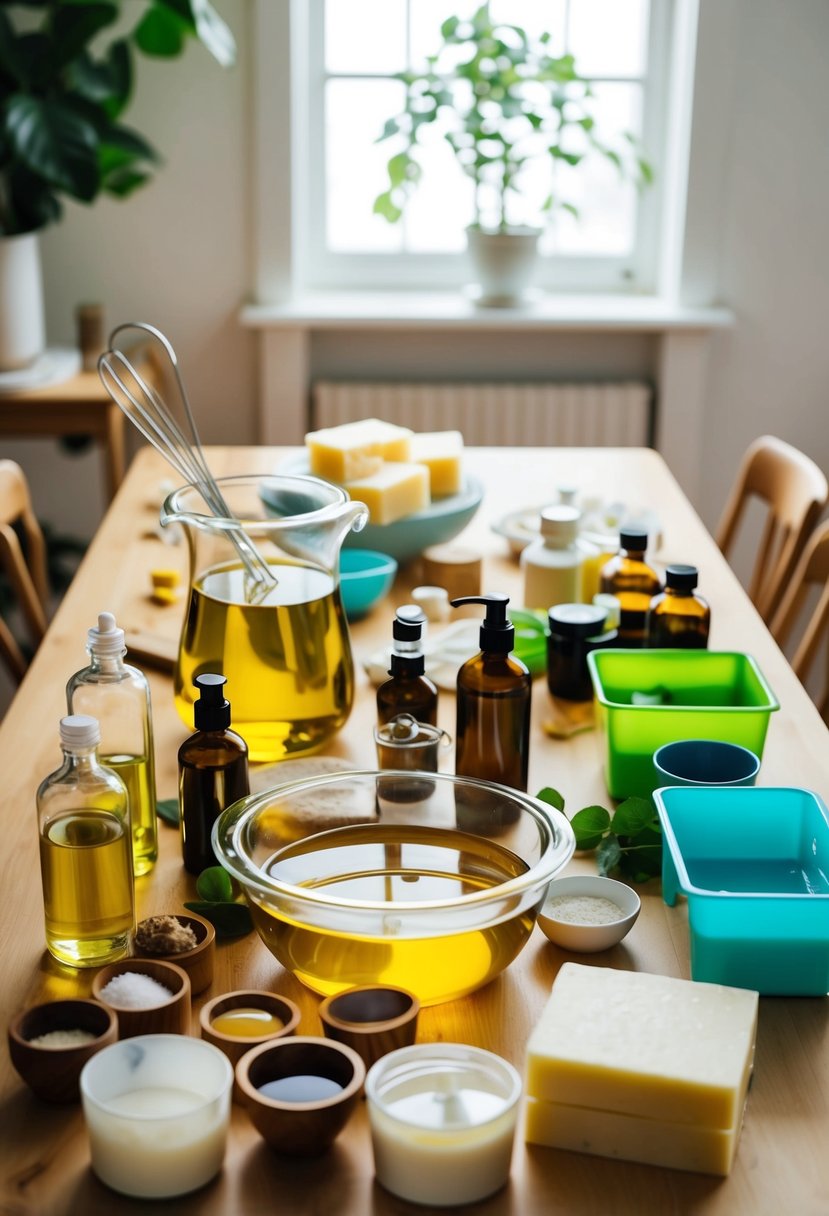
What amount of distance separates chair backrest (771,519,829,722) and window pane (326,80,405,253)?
1.75 meters

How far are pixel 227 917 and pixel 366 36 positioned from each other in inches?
109

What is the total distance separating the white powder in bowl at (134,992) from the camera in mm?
829

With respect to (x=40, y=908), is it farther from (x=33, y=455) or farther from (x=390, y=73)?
(x=390, y=73)

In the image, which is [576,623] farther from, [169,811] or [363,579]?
[169,811]

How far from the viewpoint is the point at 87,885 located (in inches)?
36.0

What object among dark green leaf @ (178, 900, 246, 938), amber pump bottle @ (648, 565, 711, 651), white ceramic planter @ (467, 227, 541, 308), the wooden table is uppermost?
white ceramic planter @ (467, 227, 541, 308)

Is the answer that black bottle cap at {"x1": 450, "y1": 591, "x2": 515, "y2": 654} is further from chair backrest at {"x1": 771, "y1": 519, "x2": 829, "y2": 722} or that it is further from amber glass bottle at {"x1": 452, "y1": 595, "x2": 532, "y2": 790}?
chair backrest at {"x1": 771, "y1": 519, "x2": 829, "y2": 722}

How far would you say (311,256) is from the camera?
3365 mm

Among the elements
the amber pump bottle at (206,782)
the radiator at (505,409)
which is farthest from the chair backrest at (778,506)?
the amber pump bottle at (206,782)

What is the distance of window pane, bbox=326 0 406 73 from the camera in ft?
10.5

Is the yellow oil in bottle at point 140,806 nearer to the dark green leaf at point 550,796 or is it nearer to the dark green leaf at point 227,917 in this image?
the dark green leaf at point 227,917

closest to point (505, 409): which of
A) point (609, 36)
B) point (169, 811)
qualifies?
point (609, 36)

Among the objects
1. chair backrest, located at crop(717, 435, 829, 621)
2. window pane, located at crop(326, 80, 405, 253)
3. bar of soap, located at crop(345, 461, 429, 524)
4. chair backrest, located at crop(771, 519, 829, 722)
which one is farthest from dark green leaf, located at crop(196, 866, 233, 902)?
window pane, located at crop(326, 80, 405, 253)

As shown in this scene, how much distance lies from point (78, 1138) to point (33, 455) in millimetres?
2730
